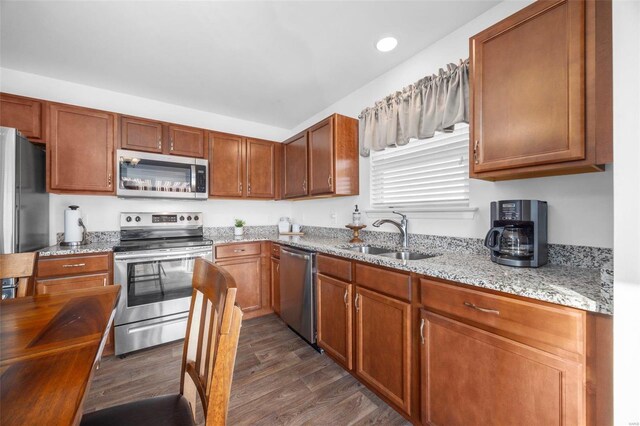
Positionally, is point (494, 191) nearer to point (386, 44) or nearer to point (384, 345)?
point (384, 345)

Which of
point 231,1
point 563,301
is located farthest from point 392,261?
point 231,1

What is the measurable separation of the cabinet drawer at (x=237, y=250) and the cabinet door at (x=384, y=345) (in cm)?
160

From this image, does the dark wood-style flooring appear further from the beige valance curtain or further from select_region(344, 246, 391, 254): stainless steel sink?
the beige valance curtain

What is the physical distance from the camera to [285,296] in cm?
270

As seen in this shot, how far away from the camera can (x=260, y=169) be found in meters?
3.48

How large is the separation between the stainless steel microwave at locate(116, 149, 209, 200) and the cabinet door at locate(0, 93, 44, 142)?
0.60 metres

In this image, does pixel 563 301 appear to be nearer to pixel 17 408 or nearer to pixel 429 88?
pixel 17 408

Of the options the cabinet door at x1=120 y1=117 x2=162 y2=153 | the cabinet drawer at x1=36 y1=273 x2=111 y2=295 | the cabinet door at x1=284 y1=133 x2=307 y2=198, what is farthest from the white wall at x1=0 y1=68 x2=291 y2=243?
the cabinet drawer at x1=36 y1=273 x2=111 y2=295

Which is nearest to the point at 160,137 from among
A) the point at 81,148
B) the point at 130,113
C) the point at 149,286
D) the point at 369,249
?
the point at 130,113

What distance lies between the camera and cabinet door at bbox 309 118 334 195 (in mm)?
2660

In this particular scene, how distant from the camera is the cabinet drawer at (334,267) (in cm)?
192

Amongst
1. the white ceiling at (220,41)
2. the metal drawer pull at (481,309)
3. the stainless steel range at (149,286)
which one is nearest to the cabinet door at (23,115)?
the white ceiling at (220,41)

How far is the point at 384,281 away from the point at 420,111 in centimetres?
138

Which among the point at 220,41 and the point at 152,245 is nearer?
the point at 220,41
